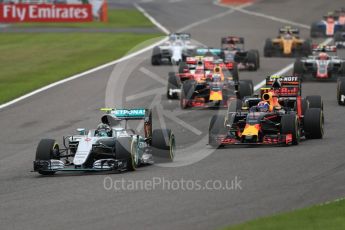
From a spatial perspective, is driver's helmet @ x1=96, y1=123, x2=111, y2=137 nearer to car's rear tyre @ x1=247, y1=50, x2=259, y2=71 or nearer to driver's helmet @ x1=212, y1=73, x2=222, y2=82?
driver's helmet @ x1=212, y1=73, x2=222, y2=82

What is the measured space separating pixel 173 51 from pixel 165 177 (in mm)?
27283

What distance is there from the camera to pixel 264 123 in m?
25.4

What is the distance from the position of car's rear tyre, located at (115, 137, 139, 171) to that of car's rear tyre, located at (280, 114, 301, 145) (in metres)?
4.38

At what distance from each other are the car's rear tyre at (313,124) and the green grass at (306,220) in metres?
9.01

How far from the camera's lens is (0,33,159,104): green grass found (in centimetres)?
4281

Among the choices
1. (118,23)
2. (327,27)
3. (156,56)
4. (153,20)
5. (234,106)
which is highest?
(153,20)

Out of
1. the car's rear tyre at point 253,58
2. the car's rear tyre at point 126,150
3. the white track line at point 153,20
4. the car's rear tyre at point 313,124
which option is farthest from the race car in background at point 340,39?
the car's rear tyre at point 126,150

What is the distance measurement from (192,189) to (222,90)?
14410mm

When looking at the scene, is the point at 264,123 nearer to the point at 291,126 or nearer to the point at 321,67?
the point at 291,126

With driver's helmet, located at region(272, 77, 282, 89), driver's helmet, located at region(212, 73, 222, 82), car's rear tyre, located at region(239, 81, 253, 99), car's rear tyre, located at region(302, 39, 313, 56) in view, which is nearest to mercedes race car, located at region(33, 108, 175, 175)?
driver's helmet, located at region(272, 77, 282, 89)

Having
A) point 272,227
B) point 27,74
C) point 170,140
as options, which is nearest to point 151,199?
point 272,227

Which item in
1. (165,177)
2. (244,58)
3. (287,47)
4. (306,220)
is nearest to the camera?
(306,220)

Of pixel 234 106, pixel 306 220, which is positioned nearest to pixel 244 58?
pixel 234 106

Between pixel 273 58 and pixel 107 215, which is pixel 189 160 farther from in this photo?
pixel 273 58
